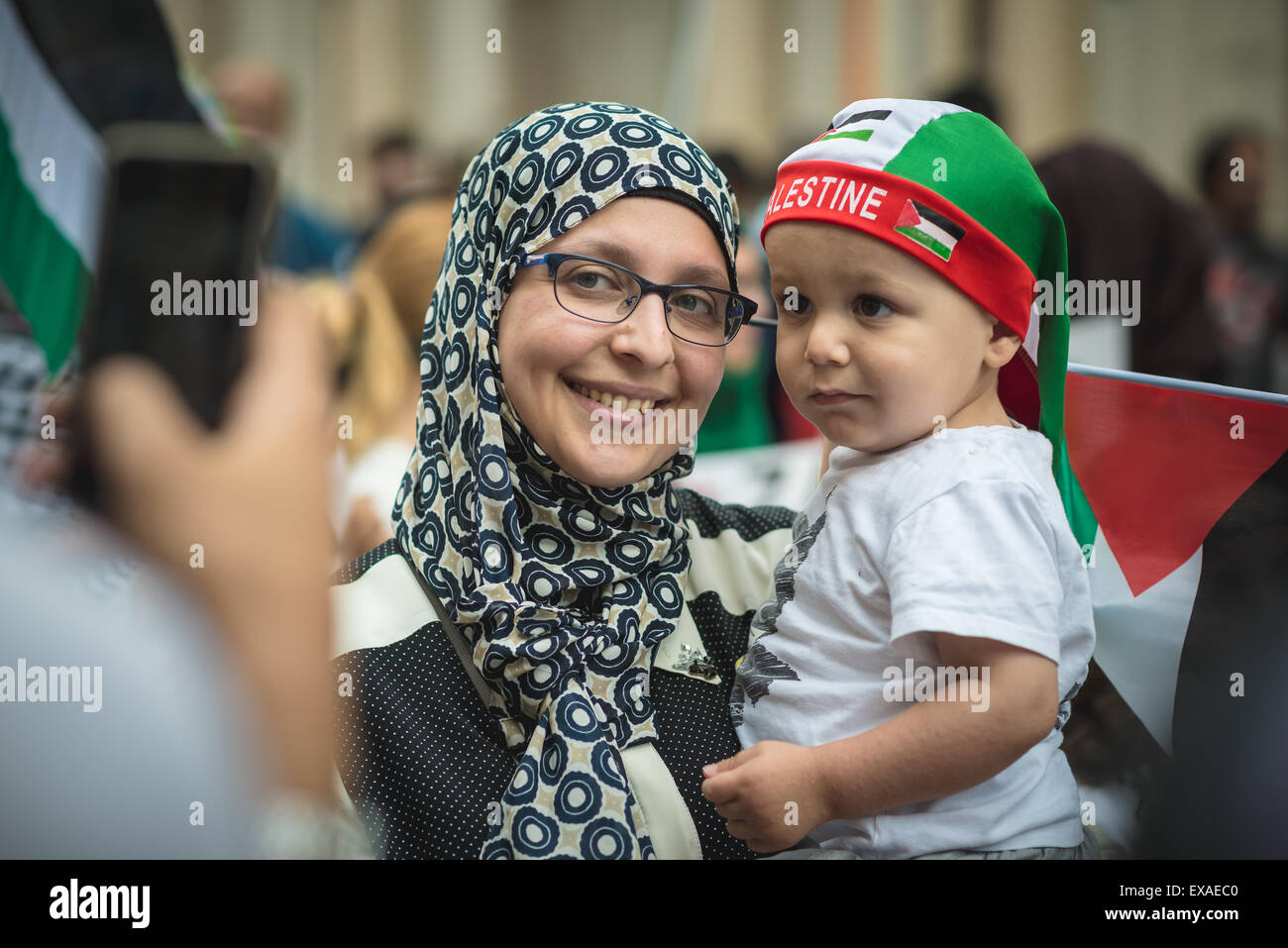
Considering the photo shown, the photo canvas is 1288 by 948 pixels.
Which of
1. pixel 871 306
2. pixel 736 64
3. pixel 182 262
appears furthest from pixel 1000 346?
pixel 736 64

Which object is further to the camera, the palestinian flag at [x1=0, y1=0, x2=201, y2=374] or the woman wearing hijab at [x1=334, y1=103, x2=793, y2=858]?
the woman wearing hijab at [x1=334, y1=103, x2=793, y2=858]

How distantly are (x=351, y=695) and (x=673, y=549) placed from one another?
587 millimetres

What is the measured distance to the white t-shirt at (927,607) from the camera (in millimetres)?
1639

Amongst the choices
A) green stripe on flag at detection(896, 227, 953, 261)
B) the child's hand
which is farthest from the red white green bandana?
the child's hand

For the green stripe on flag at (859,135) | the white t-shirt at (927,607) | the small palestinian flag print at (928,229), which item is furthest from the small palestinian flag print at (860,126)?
the white t-shirt at (927,607)

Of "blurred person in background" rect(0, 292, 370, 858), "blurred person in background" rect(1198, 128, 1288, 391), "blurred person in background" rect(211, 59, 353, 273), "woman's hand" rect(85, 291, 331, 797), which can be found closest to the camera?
A: "blurred person in background" rect(0, 292, 370, 858)

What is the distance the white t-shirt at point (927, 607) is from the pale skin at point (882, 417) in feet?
0.16

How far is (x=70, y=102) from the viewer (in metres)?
1.61

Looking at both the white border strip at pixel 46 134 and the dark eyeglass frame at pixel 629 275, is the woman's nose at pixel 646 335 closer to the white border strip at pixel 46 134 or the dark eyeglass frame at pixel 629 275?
the dark eyeglass frame at pixel 629 275

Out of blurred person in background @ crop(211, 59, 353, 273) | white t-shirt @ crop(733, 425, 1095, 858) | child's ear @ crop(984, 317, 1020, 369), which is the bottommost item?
white t-shirt @ crop(733, 425, 1095, 858)

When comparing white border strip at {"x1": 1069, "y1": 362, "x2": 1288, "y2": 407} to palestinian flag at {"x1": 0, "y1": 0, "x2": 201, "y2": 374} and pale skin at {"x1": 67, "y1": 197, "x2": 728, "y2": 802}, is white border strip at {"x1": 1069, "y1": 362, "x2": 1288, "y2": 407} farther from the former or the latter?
palestinian flag at {"x1": 0, "y1": 0, "x2": 201, "y2": 374}

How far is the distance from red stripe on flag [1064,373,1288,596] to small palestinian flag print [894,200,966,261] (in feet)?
1.77

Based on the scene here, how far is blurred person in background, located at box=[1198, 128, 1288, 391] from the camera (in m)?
7.36

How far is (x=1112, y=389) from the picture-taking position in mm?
2174
